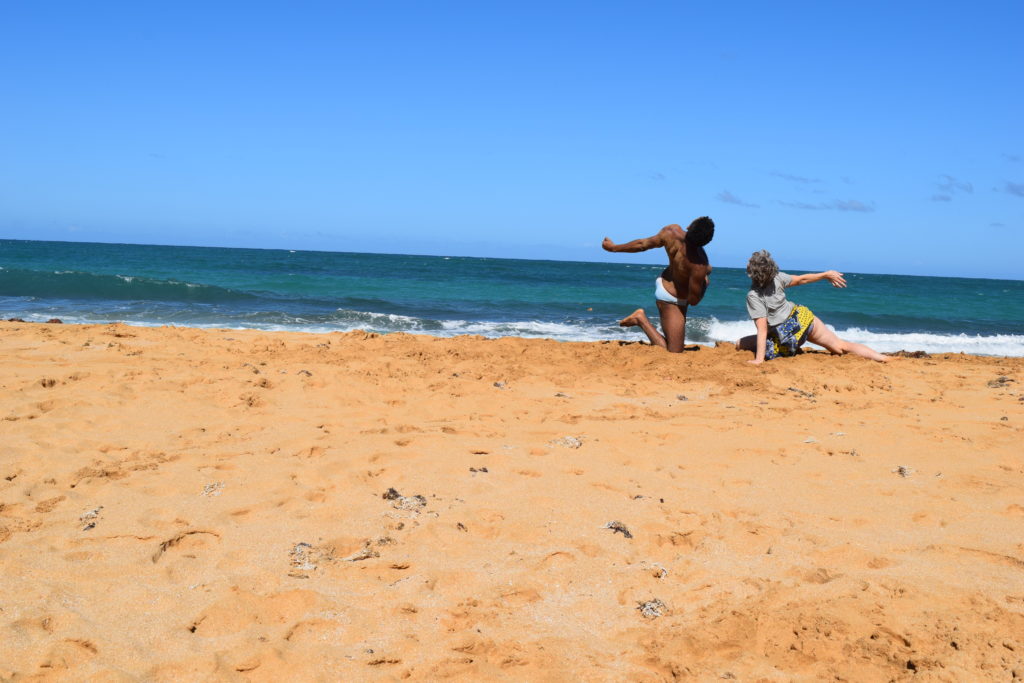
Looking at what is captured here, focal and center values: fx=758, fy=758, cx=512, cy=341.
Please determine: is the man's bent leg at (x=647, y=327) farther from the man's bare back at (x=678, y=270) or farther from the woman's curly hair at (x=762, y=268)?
the woman's curly hair at (x=762, y=268)

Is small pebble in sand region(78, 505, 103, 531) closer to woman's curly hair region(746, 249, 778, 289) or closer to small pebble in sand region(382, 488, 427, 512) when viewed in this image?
small pebble in sand region(382, 488, 427, 512)

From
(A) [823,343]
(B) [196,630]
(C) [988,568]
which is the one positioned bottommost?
(B) [196,630]

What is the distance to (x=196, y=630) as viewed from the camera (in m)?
2.40

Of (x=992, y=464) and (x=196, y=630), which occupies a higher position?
(x=992, y=464)

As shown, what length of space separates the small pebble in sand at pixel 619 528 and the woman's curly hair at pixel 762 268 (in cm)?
444

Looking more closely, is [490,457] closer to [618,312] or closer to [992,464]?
[992,464]

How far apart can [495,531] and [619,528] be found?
0.52m

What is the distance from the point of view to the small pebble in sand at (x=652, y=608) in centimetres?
255

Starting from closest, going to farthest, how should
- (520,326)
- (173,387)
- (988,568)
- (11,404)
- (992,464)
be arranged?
(988,568), (992,464), (11,404), (173,387), (520,326)

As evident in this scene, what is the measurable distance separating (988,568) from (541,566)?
63.3 inches

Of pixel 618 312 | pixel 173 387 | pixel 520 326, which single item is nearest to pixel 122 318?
pixel 520 326

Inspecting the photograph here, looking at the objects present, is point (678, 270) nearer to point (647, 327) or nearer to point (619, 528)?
point (647, 327)

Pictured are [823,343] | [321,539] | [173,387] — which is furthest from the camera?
[823,343]

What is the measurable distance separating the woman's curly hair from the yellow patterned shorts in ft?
1.33
